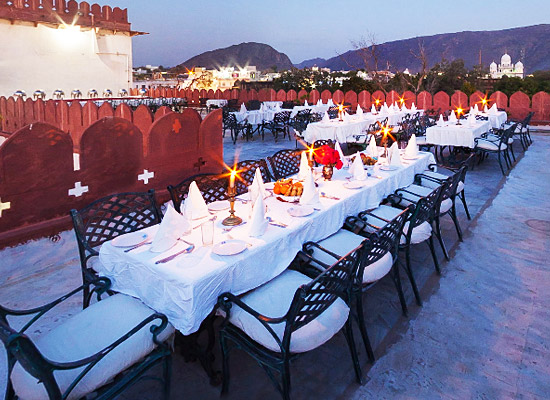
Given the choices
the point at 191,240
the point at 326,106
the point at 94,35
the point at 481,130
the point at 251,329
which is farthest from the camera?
the point at 94,35

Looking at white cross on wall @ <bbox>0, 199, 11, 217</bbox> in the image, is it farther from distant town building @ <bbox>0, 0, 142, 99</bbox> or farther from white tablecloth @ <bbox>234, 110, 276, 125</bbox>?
distant town building @ <bbox>0, 0, 142, 99</bbox>

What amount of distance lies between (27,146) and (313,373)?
291 cm

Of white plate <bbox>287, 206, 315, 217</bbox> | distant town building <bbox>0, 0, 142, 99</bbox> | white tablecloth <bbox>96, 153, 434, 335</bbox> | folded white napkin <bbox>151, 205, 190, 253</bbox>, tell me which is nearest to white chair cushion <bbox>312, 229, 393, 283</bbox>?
white tablecloth <bbox>96, 153, 434, 335</bbox>

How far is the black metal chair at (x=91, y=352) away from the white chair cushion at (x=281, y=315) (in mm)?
399

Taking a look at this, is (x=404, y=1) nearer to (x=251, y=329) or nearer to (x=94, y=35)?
(x=94, y=35)

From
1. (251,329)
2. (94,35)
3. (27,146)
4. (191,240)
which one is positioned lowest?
(251,329)

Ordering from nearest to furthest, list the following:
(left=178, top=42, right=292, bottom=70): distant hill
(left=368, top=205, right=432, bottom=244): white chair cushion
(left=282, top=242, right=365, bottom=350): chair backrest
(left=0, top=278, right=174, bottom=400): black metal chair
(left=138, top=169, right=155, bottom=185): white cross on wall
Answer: (left=0, top=278, right=174, bottom=400): black metal chair, (left=282, top=242, right=365, bottom=350): chair backrest, (left=368, top=205, right=432, bottom=244): white chair cushion, (left=138, top=169, right=155, bottom=185): white cross on wall, (left=178, top=42, right=292, bottom=70): distant hill

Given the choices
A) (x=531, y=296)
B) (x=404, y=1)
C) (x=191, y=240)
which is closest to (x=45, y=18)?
(x=191, y=240)

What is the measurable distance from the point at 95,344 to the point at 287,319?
2.87 ft

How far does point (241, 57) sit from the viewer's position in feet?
462

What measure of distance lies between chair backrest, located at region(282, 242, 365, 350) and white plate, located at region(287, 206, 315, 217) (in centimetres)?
71

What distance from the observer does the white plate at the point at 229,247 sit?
2.14 m

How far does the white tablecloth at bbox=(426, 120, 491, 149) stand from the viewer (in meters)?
7.47

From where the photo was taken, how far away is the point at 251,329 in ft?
6.43
